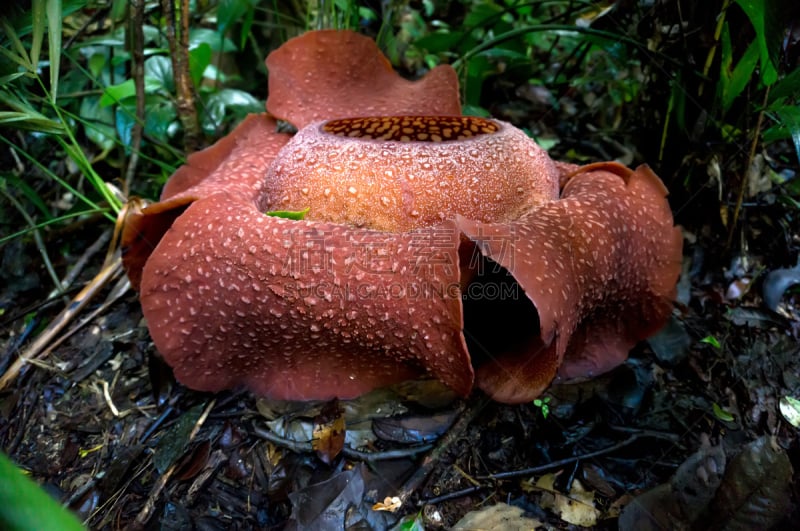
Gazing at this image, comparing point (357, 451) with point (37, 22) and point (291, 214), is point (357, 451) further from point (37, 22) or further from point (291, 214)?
point (37, 22)

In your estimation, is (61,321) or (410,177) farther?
(61,321)

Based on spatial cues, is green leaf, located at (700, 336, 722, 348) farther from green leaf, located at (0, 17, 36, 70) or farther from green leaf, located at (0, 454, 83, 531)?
green leaf, located at (0, 17, 36, 70)

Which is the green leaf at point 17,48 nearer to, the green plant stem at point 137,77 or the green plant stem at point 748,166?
the green plant stem at point 137,77

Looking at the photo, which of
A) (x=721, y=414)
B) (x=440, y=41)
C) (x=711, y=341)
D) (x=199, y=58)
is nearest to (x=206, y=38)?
(x=199, y=58)

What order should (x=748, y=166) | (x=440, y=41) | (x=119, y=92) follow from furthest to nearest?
(x=440, y=41) < (x=119, y=92) < (x=748, y=166)

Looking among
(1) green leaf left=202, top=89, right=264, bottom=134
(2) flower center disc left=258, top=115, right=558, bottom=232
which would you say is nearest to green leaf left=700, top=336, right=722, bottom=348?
(2) flower center disc left=258, top=115, right=558, bottom=232

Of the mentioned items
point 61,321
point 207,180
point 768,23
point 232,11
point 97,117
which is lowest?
point 61,321

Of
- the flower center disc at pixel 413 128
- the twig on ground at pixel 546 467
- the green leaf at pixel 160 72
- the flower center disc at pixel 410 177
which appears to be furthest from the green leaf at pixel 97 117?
the twig on ground at pixel 546 467

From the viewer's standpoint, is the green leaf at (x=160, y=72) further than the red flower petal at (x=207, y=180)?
Yes
